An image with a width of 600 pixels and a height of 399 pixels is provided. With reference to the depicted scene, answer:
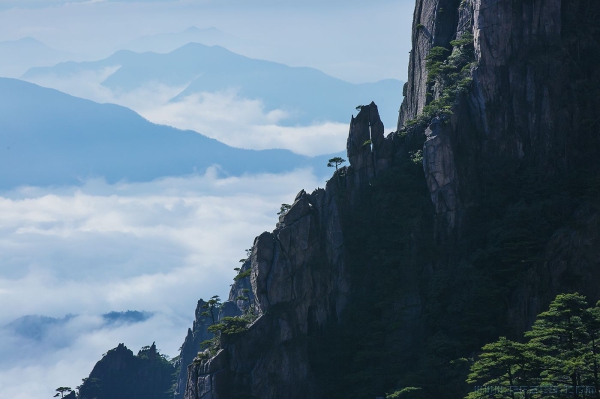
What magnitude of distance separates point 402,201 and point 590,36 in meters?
22.4

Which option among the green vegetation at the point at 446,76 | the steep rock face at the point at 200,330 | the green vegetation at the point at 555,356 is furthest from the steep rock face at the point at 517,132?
the steep rock face at the point at 200,330

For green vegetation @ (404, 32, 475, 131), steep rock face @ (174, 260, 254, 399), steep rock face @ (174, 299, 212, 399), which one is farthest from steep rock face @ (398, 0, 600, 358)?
steep rock face @ (174, 299, 212, 399)

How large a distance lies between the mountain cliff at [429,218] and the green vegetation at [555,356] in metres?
15.0

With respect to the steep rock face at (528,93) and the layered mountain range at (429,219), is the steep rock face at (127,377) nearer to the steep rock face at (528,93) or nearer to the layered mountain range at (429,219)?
the layered mountain range at (429,219)

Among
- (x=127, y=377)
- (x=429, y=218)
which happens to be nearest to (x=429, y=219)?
(x=429, y=218)

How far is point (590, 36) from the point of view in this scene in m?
105

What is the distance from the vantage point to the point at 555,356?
78938 millimetres

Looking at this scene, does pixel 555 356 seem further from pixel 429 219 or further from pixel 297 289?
pixel 297 289

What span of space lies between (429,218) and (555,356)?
27.5 m

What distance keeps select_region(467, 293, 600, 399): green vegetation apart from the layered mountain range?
15054mm

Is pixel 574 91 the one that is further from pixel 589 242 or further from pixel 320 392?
pixel 320 392

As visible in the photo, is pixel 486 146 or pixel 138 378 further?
pixel 138 378

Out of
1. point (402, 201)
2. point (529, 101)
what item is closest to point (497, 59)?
point (529, 101)

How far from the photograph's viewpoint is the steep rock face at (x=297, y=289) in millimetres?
103000
